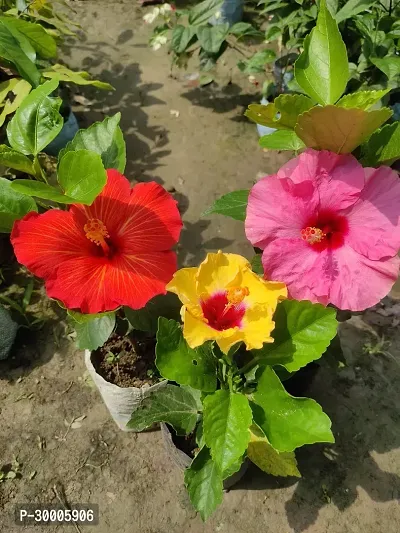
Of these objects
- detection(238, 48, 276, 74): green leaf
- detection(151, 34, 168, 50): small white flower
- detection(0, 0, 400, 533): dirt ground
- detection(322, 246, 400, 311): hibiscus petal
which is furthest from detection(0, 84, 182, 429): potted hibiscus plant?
detection(151, 34, 168, 50): small white flower

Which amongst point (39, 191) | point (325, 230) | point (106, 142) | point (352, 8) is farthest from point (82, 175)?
point (352, 8)

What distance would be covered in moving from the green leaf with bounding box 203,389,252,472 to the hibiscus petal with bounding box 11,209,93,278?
43 centimetres

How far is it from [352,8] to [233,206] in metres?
1.19

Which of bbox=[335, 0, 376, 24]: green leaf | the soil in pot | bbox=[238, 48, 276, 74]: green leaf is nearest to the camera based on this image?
the soil in pot

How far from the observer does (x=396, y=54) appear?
216 centimetres

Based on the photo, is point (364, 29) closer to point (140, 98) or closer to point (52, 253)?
point (140, 98)

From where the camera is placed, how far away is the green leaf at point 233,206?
1.19 metres

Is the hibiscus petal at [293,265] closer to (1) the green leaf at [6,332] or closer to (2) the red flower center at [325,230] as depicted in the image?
(2) the red flower center at [325,230]

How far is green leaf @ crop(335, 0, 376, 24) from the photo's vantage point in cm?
188

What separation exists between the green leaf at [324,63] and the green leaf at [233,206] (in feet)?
0.97

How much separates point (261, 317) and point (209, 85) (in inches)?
96.9

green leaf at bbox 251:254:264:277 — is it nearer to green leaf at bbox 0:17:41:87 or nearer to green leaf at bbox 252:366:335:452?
green leaf at bbox 252:366:335:452

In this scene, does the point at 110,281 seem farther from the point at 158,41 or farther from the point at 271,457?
the point at 158,41

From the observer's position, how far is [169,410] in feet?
4.34
